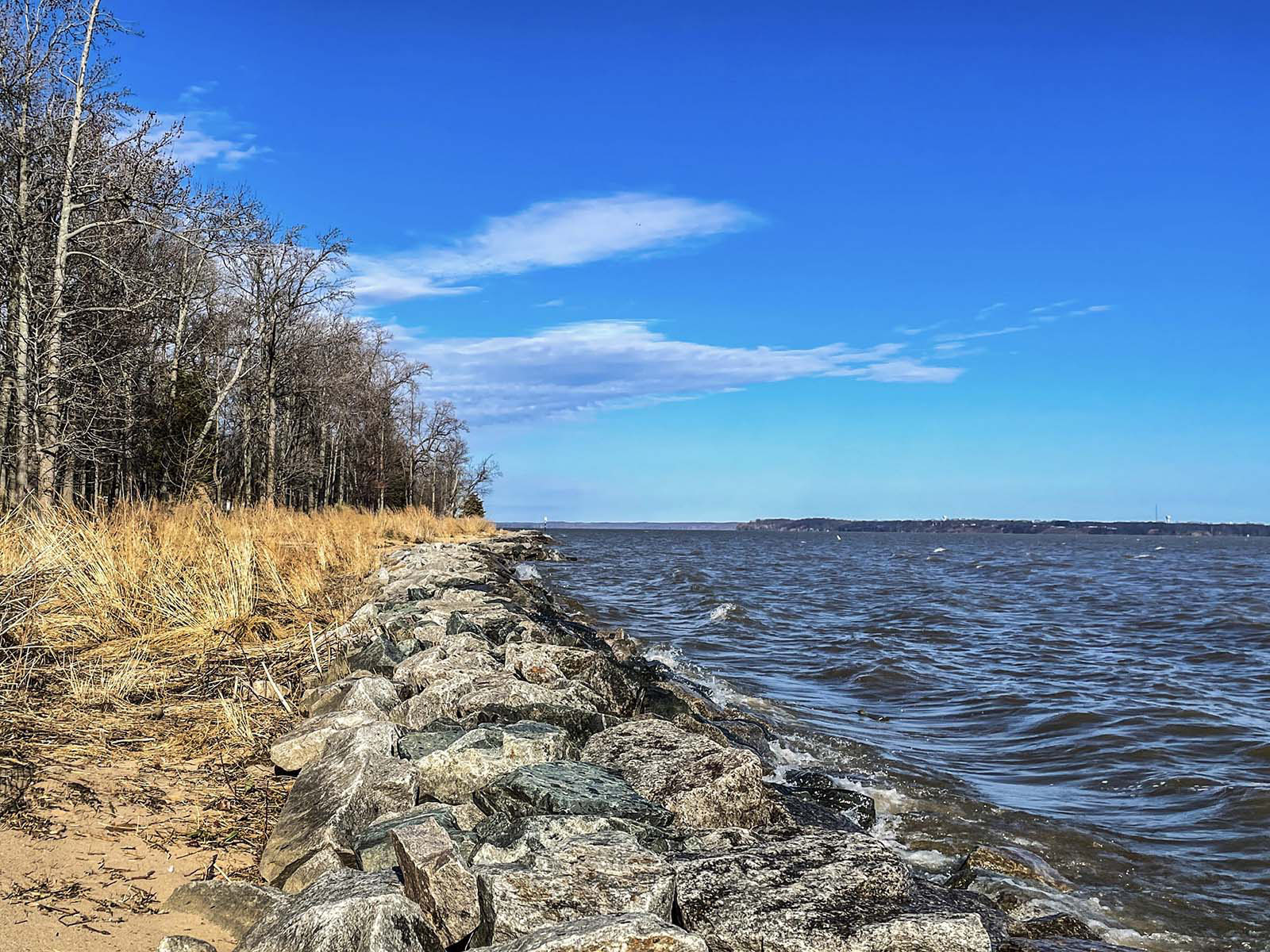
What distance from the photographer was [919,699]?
1077cm

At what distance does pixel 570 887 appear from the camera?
2.99 m

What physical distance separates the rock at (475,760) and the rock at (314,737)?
0.26 m

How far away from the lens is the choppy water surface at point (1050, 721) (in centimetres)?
557

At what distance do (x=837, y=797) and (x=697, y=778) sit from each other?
2.19 metres

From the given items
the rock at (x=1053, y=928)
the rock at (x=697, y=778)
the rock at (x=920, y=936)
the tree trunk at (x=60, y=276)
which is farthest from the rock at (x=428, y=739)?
the tree trunk at (x=60, y=276)

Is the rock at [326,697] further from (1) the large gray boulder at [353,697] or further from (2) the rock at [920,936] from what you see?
(2) the rock at [920,936]

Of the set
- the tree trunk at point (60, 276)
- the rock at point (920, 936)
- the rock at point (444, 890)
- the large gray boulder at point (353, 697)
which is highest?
the tree trunk at point (60, 276)

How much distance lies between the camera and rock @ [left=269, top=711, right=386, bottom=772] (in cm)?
431

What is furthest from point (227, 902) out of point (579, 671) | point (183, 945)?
point (579, 671)

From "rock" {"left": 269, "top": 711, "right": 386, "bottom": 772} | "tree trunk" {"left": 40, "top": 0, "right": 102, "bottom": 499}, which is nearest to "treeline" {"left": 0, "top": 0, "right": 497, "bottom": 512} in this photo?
"tree trunk" {"left": 40, "top": 0, "right": 102, "bottom": 499}

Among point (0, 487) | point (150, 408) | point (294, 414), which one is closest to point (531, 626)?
point (0, 487)

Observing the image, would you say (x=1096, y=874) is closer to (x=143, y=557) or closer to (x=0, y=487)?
(x=143, y=557)

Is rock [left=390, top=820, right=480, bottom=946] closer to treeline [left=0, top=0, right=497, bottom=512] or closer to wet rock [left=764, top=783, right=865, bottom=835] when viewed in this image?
wet rock [left=764, top=783, right=865, bottom=835]

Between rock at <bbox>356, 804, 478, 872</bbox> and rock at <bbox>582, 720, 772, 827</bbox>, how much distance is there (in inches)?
43.4
